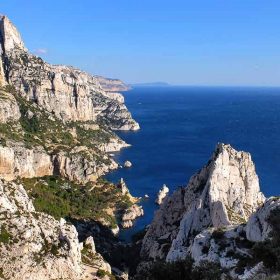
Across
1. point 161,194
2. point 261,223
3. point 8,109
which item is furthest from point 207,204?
point 8,109

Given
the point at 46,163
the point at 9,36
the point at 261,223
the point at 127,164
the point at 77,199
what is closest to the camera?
the point at 261,223

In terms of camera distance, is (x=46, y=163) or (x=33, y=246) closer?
(x=33, y=246)

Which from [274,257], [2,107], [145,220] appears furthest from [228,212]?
[2,107]

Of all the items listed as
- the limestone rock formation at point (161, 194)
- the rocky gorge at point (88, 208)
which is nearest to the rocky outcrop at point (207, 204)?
the rocky gorge at point (88, 208)

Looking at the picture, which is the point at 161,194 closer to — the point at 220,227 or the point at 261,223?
the point at 220,227

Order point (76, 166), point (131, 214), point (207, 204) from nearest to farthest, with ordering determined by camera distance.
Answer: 1. point (207, 204)
2. point (131, 214)
3. point (76, 166)

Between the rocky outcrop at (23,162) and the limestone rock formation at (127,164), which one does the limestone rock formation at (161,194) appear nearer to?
the rocky outcrop at (23,162)

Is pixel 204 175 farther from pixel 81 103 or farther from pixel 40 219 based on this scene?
pixel 81 103
